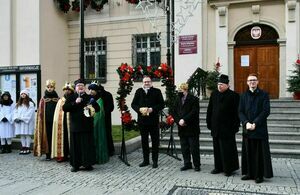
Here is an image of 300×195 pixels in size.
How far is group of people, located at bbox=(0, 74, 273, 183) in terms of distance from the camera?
6.97 m

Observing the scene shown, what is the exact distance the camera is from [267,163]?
22.5 feet

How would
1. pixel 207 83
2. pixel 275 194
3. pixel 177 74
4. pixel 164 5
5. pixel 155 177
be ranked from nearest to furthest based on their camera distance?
pixel 275 194, pixel 155 177, pixel 207 83, pixel 177 74, pixel 164 5

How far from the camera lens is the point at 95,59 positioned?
18.1 meters

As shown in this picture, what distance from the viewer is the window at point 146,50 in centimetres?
1695

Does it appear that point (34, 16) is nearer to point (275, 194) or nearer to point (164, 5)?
point (164, 5)

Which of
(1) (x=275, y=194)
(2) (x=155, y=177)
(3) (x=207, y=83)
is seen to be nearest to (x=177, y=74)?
(3) (x=207, y=83)

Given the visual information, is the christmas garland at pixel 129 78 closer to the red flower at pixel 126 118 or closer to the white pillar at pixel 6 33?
the red flower at pixel 126 118

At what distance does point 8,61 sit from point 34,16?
2358mm

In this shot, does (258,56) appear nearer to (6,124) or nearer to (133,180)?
(133,180)

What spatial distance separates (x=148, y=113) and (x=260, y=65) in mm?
7345

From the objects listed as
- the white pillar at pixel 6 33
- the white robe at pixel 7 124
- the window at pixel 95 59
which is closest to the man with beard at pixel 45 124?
the white robe at pixel 7 124

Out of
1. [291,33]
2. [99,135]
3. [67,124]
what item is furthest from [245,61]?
[67,124]

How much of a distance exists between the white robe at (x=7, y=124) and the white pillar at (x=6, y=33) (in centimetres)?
731

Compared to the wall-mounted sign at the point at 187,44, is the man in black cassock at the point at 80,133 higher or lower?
lower
